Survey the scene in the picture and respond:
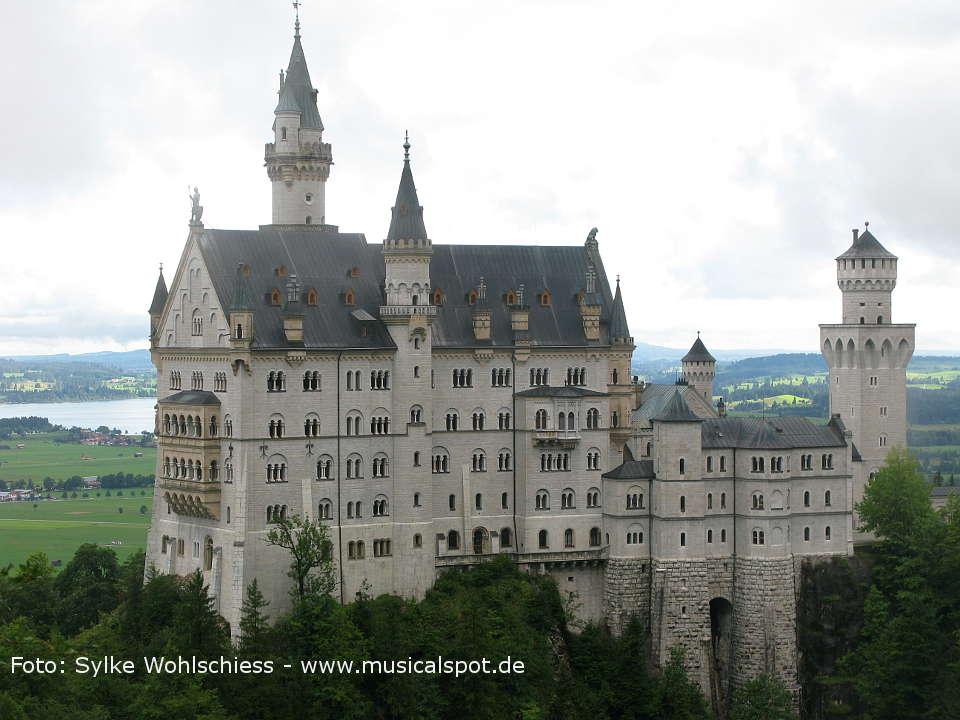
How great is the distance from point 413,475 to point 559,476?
11.4m

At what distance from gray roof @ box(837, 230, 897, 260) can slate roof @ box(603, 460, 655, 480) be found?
27166mm

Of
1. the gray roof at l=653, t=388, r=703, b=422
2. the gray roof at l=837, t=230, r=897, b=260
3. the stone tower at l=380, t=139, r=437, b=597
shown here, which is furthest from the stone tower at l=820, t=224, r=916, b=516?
the stone tower at l=380, t=139, r=437, b=597

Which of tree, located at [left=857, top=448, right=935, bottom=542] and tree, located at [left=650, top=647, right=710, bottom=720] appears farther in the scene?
tree, located at [left=857, top=448, right=935, bottom=542]

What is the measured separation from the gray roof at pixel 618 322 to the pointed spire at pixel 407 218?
16.5 metres

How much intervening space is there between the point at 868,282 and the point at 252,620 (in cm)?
5686

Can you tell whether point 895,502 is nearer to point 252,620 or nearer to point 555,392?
point 555,392

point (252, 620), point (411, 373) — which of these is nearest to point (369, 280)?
point (411, 373)

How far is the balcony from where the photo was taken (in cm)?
11206

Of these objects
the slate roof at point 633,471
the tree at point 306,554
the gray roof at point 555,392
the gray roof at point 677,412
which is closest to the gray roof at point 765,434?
the gray roof at point 677,412

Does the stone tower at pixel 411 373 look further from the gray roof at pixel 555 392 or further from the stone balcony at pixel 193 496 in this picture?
the stone balcony at pixel 193 496

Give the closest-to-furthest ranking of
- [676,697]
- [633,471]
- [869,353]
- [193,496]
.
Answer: [193,496], [676,697], [633,471], [869,353]

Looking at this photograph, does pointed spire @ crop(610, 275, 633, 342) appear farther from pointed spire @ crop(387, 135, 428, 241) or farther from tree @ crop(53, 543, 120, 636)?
tree @ crop(53, 543, 120, 636)

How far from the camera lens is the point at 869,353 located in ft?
413

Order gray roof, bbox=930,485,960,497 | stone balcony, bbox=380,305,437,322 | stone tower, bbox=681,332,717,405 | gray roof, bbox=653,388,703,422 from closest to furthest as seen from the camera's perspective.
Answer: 1. stone balcony, bbox=380,305,437,322
2. gray roof, bbox=653,388,703,422
3. gray roof, bbox=930,485,960,497
4. stone tower, bbox=681,332,717,405
